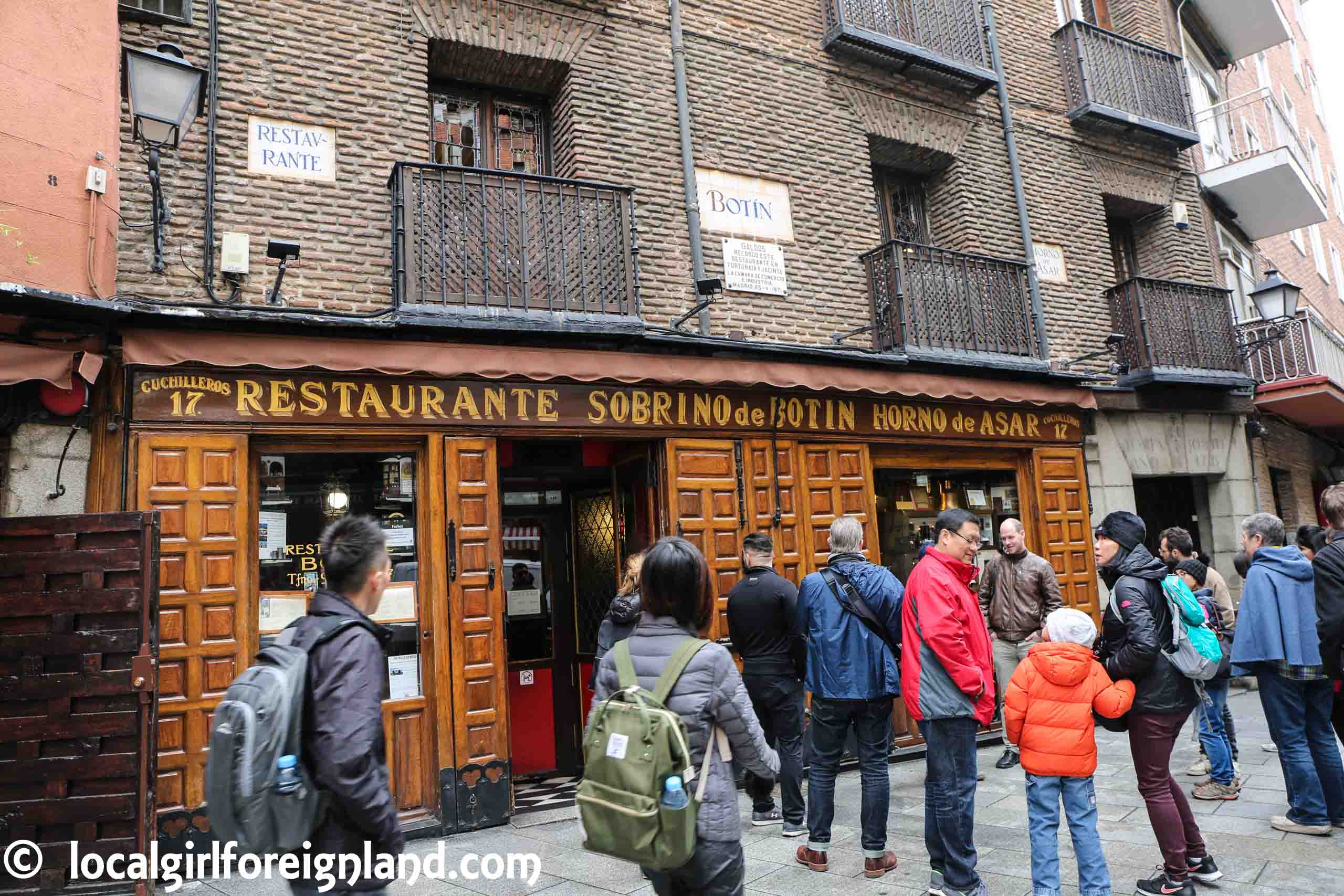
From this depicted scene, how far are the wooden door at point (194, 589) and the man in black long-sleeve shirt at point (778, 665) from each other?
3.37m

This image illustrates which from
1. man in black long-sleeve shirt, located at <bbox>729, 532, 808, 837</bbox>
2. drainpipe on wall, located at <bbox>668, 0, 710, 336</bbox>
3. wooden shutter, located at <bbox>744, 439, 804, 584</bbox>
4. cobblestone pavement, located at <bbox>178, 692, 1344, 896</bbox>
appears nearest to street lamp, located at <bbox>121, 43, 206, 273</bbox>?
drainpipe on wall, located at <bbox>668, 0, 710, 336</bbox>

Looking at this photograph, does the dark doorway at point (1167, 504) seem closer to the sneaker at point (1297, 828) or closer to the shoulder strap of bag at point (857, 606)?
the sneaker at point (1297, 828)

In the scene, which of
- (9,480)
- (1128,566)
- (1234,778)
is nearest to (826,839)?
(1128,566)

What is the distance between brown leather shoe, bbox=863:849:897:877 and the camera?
4711 mm

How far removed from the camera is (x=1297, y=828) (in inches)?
199

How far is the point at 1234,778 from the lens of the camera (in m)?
6.08

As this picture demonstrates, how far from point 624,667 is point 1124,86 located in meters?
12.6

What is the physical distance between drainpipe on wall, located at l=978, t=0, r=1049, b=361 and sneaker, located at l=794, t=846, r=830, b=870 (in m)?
7.37

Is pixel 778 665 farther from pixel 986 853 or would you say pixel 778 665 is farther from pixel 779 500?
pixel 779 500

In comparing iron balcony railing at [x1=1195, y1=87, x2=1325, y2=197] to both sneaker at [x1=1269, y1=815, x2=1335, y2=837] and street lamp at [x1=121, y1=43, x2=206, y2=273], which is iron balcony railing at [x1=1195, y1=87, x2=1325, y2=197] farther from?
street lamp at [x1=121, y1=43, x2=206, y2=273]

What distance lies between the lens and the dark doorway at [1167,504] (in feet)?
39.4

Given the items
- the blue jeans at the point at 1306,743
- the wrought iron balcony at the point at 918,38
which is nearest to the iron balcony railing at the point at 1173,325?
the wrought iron balcony at the point at 918,38

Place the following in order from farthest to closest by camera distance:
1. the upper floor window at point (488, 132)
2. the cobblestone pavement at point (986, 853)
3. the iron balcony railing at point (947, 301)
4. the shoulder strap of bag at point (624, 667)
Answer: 1. the iron balcony railing at point (947, 301)
2. the upper floor window at point (488, 132)
3. the cobblestone pavement at point (986, 853)
4. the shoulder strap of bag at point (624, 667)

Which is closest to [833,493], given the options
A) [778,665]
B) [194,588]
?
[778,665]
